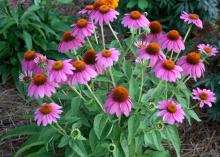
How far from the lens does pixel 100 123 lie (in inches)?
77.7

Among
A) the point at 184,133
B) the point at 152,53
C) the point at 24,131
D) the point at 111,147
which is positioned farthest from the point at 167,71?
the point at 184,133

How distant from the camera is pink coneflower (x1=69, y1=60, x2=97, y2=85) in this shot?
1.75m

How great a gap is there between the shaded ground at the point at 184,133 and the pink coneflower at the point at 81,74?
1.14 metres

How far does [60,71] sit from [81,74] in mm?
92

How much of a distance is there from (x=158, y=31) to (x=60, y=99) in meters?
0.67

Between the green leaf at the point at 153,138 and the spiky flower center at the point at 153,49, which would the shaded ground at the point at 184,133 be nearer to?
the green leaf at the point at 153,138

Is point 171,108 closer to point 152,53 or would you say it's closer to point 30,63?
point 152,53

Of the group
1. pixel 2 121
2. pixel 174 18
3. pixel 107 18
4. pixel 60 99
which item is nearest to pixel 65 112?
pixel 60 99

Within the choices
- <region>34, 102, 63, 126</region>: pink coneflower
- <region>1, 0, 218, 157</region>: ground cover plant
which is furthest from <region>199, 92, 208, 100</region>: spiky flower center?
<region>34, 102, 63, 126</region>: pink coneflower

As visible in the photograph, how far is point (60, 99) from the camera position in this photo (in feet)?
7.63

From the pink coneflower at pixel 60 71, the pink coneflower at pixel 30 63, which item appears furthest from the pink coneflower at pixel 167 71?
the pink coneflower at pixel 30 63

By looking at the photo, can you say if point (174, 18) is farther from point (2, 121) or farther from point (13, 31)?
point (2, 121)

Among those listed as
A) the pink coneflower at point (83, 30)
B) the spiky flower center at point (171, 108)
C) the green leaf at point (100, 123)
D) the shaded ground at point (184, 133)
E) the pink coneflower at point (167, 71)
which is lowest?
the shaded ground at point (184, 133)

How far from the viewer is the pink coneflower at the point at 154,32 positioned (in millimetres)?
2127
